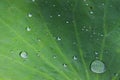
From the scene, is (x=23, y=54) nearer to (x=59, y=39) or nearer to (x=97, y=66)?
(x=59, y=39)

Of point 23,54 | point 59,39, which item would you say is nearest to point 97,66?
point 59,39

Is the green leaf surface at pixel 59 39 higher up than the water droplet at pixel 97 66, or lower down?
higher up

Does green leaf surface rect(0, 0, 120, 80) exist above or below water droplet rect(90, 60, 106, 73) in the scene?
above

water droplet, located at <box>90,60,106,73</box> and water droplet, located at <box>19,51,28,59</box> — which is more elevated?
water droplet, located at <box>19,51,28,59</box>

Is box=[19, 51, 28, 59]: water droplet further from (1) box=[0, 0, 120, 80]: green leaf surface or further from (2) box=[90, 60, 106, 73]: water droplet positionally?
(2) box=[90, 60, 106, 73]: water droplet

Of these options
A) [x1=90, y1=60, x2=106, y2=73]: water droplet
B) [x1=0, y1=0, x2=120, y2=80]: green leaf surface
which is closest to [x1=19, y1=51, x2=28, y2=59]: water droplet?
[x1=0, y1=0, x2=120, y2=80]: green leaf surface

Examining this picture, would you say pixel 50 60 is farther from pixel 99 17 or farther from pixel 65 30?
pixel 99 17

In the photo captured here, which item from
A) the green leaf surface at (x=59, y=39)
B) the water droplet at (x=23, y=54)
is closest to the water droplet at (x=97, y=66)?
the green leaf surface at (x=59, y=39)

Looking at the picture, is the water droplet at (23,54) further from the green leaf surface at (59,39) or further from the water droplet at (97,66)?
the water droplet at (97,66)
